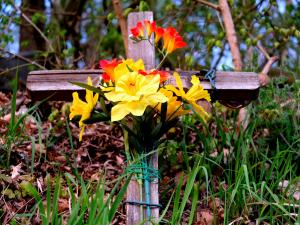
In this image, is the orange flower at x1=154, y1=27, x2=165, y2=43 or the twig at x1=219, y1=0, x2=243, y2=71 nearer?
the orange flower at x1=154, y1=27, x2=165, y2=43

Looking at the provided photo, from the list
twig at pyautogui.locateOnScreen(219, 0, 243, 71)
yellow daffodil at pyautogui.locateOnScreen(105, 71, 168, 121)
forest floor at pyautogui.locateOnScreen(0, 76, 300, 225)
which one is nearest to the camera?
yellow daffodil at pyautogui.locateOnScreen(105, 71, 168, 121)

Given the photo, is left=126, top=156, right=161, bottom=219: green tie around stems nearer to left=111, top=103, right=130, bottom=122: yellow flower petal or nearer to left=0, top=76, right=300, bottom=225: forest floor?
left=0, top=76, right=300, bottom=225: forest floor

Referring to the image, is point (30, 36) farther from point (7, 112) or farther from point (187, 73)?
point (187, 73)

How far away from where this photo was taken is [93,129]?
10.7ft

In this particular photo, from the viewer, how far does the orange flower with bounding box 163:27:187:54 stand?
2199 mm

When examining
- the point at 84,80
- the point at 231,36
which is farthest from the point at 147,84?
the point at 231,36

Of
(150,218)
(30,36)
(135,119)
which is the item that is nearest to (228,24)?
(135,119)

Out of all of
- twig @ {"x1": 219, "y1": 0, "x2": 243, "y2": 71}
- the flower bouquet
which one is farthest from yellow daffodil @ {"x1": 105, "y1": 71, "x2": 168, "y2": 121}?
twig @ {"x1": 219, "y1": 0, "x2": 243, "y2": 71}

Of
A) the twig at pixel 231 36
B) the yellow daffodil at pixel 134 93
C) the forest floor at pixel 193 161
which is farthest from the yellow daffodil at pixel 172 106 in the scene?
the twig at pixel 231 36

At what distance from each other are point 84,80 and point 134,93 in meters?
0.65

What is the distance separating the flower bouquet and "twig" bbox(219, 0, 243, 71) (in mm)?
1239

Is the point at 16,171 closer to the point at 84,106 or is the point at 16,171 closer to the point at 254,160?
the point at 84,106

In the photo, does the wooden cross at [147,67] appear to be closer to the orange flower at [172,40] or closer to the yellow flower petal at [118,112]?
the orange flower at [172,40]

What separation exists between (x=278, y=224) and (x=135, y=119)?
81 centimetres
